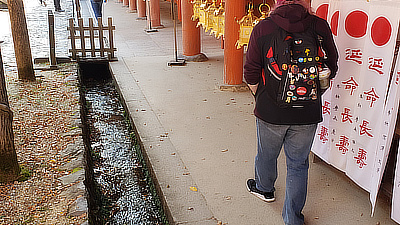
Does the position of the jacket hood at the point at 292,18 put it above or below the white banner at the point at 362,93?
above

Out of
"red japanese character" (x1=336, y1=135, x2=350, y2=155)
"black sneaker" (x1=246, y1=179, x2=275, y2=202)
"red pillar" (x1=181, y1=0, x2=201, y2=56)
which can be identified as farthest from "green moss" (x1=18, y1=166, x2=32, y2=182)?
"red pillar" (x1=181, y1=0, x2=201, y2=56)

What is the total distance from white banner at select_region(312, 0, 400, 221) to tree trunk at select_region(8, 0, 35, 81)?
547 centimetres

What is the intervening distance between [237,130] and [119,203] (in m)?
1.82

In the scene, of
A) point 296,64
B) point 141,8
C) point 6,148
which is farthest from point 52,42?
point 141,8

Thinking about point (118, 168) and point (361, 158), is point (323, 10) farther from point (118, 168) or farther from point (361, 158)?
point (118, 168)

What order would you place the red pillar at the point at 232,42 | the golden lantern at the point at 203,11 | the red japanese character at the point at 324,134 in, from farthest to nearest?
1. the golden lantern at the point at 203,11
2. the red pillar at the point at 232,42
3. the red japanese character at the point at 324,134

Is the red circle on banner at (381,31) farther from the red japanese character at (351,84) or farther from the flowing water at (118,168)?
the flowing water at (118,168)

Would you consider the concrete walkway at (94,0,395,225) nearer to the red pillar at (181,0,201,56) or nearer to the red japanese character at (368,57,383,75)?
the red pillar at (181,0,201,56)

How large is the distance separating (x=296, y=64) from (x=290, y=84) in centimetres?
15

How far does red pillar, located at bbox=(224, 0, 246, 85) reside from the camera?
6570mm

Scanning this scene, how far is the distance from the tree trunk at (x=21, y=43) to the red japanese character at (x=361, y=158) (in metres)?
6.20

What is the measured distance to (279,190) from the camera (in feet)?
12.6

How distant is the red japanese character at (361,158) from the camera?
3393 millimetres

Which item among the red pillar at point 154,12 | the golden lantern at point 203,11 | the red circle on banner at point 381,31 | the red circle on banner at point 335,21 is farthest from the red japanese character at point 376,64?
the red pillar at point 154,12
